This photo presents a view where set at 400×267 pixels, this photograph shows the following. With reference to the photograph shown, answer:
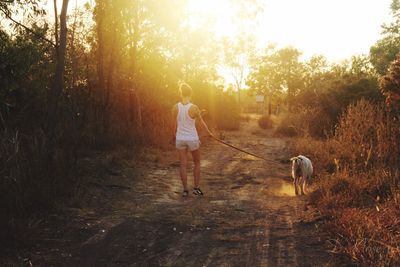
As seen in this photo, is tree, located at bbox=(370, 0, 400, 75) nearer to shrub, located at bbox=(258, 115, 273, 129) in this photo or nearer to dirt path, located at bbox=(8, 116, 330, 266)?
shrub, located at bbox=(258, 115, 273, 129)

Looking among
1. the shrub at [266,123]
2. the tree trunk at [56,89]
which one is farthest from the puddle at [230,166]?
the shrub at [266,123]

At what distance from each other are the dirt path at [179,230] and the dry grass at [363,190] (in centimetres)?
38

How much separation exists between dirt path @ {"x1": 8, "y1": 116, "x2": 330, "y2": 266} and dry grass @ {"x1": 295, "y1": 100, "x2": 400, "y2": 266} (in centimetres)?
38

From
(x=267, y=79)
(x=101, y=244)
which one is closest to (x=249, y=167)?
(x=101, y=244)

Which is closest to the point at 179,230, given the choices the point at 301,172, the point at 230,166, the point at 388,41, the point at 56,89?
the point at 301,172

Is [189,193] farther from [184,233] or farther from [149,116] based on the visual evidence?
[149,116]

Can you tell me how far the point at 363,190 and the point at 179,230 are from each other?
11.8 ft

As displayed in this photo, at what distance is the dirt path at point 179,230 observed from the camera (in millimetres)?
4977

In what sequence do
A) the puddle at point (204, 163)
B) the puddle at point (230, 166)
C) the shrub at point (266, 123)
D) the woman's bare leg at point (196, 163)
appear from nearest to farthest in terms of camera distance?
the woman's bare leg at point (196, 163)
the puddle at point (230, 166)
the puddle at point (204, 163)
the shrub at point (266, 123)

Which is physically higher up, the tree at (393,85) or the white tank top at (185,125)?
the tree at (393,85)

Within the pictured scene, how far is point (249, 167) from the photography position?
512 inches

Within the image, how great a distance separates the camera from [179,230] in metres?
6.04

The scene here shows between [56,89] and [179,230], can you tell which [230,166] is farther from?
[179,230]

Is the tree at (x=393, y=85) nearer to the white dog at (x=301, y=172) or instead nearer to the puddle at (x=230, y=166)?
the white dog at (x=301, y=172)
